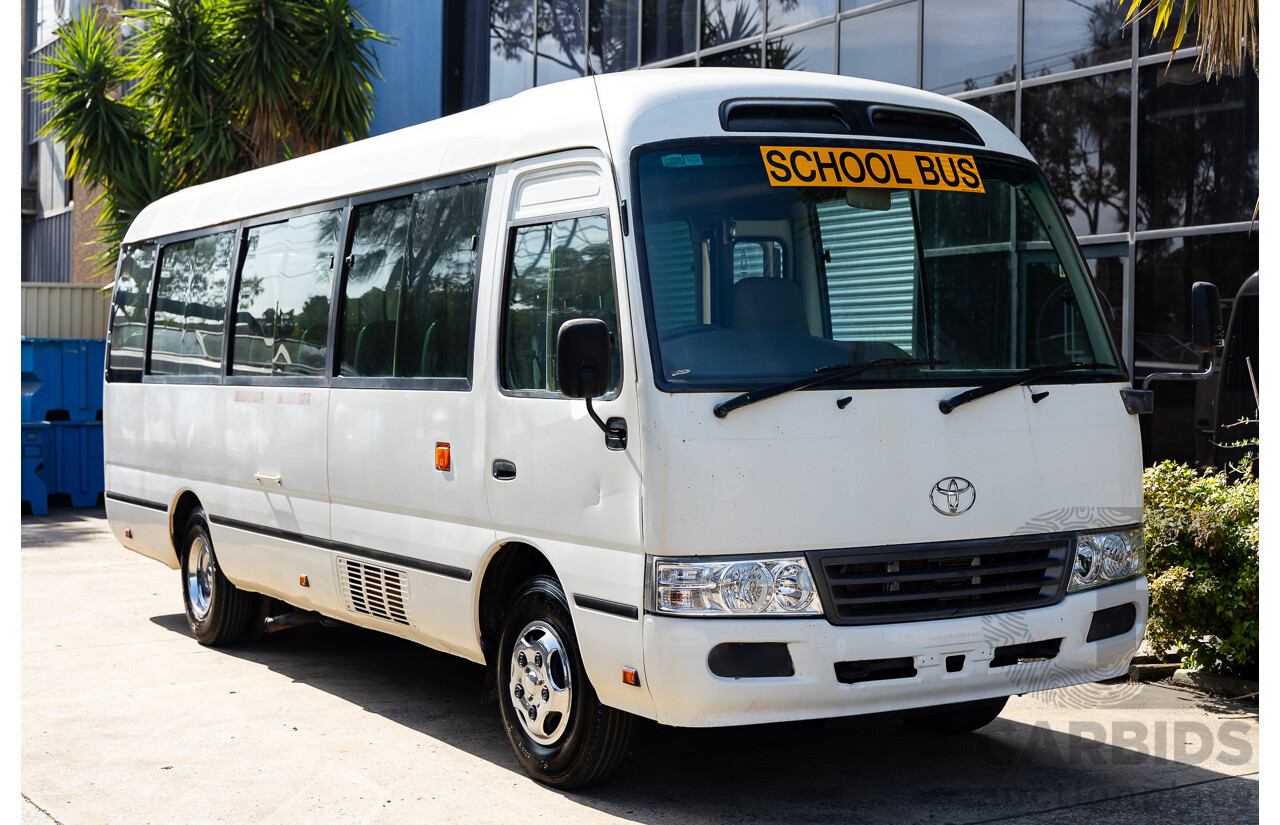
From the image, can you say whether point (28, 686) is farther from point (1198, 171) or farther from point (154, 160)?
point (154, 160)

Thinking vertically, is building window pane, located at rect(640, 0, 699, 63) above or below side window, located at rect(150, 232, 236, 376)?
above

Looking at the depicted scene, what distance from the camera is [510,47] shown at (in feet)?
65.4

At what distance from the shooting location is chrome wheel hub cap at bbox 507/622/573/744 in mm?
5652

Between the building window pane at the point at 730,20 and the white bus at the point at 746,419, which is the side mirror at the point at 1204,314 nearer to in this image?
the white bus at the point at 746,419

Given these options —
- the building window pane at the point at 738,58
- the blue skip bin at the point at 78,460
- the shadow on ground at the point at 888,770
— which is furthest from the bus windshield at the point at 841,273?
the blue skip bin at the point at 78,460

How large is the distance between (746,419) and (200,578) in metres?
5.32

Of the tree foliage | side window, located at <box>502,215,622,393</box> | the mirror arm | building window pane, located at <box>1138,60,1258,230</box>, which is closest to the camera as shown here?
side window, located at <box>502,215,622,393</box>

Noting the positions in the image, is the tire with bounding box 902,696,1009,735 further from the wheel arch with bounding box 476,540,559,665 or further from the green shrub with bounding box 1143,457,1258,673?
the wheel arch with bounding box 476,540,559,665

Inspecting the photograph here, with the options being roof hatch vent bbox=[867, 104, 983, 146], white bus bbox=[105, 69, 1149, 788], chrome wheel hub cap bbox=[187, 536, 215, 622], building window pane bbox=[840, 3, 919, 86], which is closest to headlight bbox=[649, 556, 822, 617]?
white bus bbox=[105, 69, 1149, 788]

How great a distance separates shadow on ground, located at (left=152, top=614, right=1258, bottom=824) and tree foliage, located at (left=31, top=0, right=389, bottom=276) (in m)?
12.5

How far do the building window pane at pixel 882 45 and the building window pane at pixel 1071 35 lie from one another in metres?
1.30

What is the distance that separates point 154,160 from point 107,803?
1543 cm

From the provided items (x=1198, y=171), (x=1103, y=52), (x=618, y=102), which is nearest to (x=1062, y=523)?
(x=618, y=102)

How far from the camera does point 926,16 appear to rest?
13531 millimetres
